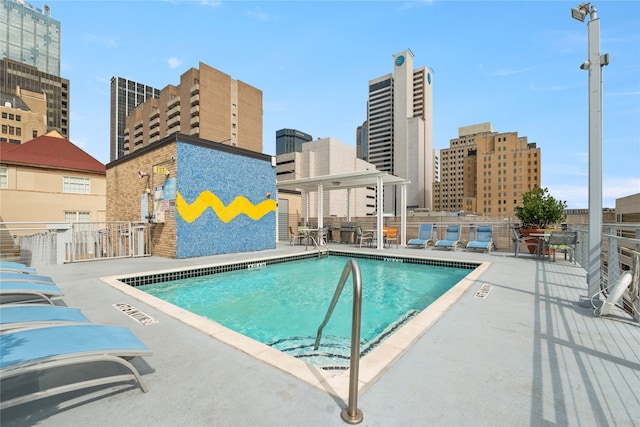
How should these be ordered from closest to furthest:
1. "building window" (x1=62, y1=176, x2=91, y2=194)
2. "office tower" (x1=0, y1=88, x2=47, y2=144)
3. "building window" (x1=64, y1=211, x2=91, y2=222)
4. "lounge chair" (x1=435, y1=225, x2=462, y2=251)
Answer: "lounge chair" (x1=435, y1=225, x2=462, y2=251)
"building window" (x1=64, y1=211, x2=91, y2=222)
"building window" (x1=62, y1=176, x2=91, y2=194)
"office tower" (x1=0, y1=88, x2=47, y2=144)

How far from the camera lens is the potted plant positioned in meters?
9.26

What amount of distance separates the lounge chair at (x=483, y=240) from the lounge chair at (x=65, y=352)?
10.7 metres

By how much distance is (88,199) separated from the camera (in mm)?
19312

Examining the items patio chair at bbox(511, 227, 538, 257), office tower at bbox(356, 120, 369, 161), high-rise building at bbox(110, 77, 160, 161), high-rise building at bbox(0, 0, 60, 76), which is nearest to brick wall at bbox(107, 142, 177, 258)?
patio chair at bbox(511, 227, 538, 257)

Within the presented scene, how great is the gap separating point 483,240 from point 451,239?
3.84ft

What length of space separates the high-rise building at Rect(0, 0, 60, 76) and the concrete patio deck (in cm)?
12715

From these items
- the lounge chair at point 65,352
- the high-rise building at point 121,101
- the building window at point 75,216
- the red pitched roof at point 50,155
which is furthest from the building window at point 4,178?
the high-rise building at point 121,101

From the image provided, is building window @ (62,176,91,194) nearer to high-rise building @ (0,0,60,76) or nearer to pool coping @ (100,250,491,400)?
pool coping @ (100,250,491,400)

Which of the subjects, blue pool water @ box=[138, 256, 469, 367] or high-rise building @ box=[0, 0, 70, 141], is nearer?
blue pool water @ box=[138, 256, 469, 367]

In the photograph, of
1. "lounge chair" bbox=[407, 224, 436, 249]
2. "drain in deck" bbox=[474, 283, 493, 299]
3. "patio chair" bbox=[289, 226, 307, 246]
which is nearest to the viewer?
"drain in deck" bbox=[474, 283, 493, 299]

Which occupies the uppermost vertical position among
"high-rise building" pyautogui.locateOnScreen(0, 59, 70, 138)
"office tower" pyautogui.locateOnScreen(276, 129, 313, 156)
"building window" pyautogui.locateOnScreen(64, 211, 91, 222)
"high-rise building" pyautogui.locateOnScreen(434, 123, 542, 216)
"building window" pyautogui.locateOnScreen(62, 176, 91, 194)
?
"office tower" pyautogui.locateOnScreen(276, 129, 313, 156)

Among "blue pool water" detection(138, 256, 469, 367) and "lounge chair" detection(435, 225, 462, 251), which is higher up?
"lounge chair" detection(435, 225, 462, 251)

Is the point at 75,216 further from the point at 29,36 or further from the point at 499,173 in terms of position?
the point at 29,36

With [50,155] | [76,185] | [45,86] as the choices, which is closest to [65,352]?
[76,185]
